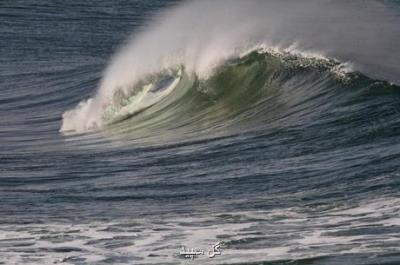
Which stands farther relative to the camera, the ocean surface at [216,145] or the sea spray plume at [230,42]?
the sea spray plume at [230,42]

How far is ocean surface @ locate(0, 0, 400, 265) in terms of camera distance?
415 inches

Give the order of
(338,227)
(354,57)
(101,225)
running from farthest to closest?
(354,57) < (101,225) < (338,227)

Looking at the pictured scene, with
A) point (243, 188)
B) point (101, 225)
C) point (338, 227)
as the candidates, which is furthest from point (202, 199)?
point (338, 227)

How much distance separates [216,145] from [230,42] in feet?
17.3

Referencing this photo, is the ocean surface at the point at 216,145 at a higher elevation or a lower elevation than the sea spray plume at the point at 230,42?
lower

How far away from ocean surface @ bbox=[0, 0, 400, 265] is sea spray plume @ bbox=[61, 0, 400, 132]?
5 centimetres

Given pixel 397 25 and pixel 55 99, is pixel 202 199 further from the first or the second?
pixel 397 25

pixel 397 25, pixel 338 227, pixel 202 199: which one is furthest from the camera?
pixel 397 25

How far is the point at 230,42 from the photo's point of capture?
21.0 m

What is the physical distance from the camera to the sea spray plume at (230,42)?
20.2 metres

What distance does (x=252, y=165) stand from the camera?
564 inches

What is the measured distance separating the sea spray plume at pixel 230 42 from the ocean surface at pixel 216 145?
0.05 metres

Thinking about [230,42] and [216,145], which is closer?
[216,145]

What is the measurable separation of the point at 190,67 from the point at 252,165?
267 inches
